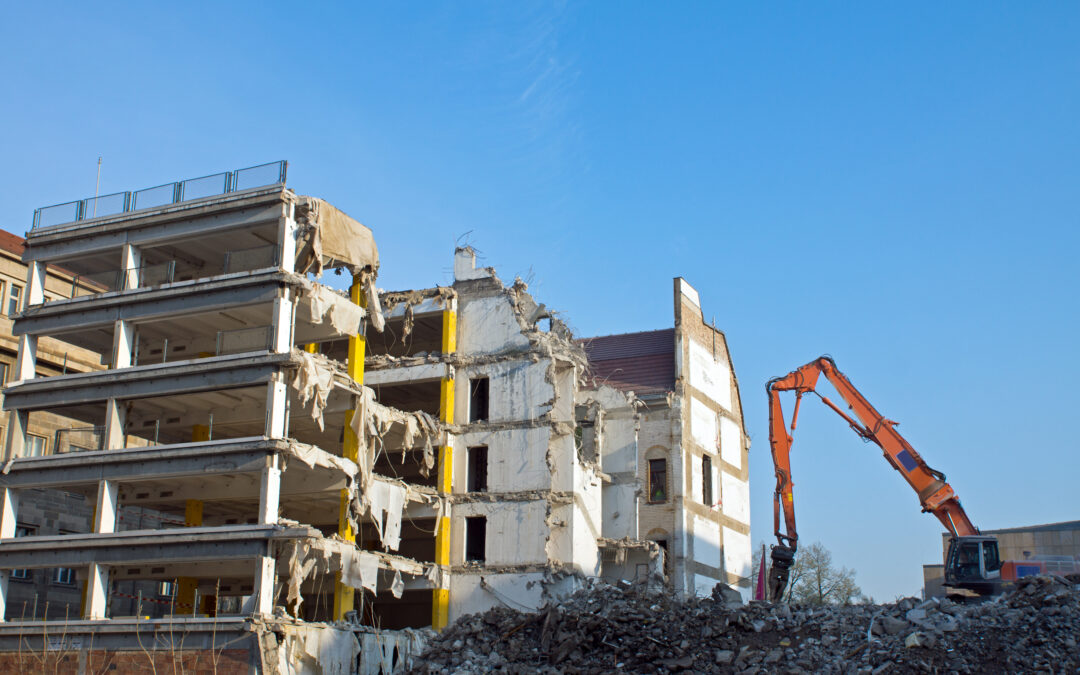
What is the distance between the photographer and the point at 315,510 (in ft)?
131

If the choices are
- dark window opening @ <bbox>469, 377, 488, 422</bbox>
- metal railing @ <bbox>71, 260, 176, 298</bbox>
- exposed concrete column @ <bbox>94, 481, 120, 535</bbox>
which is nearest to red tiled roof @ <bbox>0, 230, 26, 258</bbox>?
metal railing @ <bbox>71, 260, 176, 298</bbox>

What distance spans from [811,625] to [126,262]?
75.3 ft

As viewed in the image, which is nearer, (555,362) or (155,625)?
(155,625)

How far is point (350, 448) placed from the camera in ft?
113

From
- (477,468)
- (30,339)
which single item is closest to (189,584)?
(30,339)

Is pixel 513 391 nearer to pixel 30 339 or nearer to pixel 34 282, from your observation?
pixel 30 339

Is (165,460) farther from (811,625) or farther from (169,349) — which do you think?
(811,625)

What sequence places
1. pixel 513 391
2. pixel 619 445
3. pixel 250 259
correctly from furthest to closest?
pixel 619 445 → pixel 513 391 → pixel 250 259

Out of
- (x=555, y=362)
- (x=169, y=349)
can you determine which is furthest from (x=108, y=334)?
(x=555, y=362)

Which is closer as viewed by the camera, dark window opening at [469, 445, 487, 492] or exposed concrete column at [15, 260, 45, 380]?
exposed concrete column at [15, 260, 45, 380]

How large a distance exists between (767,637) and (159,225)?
21.8 meters

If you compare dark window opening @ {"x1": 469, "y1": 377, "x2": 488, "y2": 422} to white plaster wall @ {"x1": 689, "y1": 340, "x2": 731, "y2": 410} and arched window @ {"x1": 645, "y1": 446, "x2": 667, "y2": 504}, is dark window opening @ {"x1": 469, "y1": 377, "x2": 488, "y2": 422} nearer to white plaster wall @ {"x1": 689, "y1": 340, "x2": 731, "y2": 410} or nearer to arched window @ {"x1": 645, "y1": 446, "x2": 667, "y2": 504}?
arched window @ {"x1": 645, "y1": 446, "x2": 667, "y2": 504}

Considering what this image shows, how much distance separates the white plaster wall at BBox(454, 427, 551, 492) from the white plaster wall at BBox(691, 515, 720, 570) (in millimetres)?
7931

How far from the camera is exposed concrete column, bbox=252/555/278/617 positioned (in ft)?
95.2
